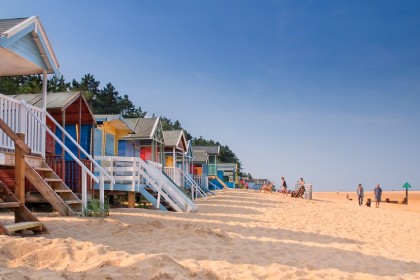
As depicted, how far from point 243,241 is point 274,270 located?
2274 millimetres

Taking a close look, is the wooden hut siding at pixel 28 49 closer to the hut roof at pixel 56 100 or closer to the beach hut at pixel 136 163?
the hut roof at pixel 56 100

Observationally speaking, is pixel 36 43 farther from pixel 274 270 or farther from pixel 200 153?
pixel 200 153

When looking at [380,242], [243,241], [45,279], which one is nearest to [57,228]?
[243,241]

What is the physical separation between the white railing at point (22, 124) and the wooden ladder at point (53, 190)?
557mm

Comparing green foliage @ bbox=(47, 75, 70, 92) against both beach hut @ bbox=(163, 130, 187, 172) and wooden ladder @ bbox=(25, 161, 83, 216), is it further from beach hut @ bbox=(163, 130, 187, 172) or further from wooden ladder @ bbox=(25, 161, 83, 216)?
wooden ladder @ bbox=(25, 161, 83, 216)

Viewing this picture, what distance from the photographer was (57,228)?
7547 millimetres

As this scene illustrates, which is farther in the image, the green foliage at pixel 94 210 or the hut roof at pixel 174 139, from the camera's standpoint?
the hut roof at pixel 174 139

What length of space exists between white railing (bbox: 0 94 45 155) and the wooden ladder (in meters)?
0.56

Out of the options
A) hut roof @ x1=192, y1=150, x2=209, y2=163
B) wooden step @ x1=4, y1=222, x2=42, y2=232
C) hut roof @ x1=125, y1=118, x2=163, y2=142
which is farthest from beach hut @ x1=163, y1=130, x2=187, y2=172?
wooden step @ x1=4, y1=222, x2=42, y2=232

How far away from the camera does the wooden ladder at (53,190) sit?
844 centimetres

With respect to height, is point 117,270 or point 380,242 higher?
point 117,270

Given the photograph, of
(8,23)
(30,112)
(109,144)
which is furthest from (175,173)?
(8,23)

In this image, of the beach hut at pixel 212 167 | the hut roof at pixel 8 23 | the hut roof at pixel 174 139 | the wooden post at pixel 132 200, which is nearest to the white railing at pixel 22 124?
the hut roof at pixel 8 23

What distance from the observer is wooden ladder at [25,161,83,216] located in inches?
332
